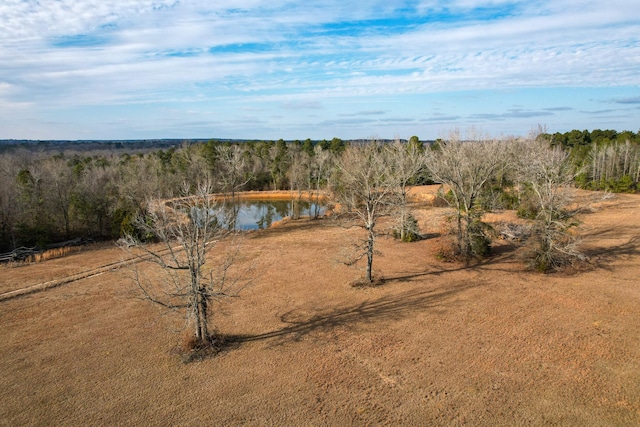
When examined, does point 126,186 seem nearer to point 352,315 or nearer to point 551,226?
point 352,315

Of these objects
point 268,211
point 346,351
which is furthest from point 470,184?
point 268,211

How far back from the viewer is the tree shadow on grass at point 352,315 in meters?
14.3

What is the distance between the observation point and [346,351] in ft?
42.9

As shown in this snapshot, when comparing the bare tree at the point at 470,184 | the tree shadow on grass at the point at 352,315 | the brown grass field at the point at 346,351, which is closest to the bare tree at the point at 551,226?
the brown grass field at the point at 346,351

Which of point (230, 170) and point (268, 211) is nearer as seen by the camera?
point (230, 170)

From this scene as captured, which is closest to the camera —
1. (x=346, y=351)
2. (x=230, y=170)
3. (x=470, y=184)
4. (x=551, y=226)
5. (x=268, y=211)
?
(x=346, y=351)

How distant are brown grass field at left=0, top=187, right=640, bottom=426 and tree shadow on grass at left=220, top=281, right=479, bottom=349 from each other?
0.08 m

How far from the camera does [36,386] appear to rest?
11.6 meters

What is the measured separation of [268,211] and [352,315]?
3175 centimetres

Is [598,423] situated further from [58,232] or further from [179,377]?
[58,232]

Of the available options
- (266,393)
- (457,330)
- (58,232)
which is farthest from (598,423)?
(58,232)

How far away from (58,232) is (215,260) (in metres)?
16.1

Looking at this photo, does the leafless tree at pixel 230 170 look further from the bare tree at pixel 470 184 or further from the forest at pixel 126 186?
the bare tree at pixel 470 184

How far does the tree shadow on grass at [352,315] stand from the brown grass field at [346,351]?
78mm
